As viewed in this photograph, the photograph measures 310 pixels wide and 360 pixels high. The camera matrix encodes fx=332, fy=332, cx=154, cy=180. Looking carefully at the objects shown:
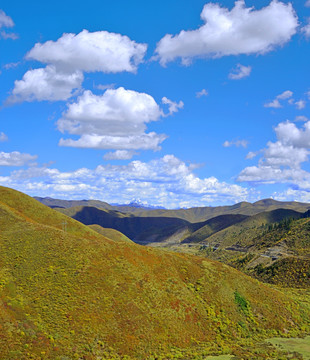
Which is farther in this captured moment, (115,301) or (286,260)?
(286,260)

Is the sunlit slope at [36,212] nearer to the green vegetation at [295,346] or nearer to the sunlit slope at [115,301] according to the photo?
the sunlit slope at [115,301]

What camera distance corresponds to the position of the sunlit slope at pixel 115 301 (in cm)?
4491

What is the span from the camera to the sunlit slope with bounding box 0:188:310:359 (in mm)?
44906

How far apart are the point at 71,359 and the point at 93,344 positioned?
4489 millimetres

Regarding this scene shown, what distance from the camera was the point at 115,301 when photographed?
54.3 metres

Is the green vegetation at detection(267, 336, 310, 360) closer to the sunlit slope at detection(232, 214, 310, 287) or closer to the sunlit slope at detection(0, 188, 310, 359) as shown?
the sunlit slope at detection(0, 188, 310, 359)

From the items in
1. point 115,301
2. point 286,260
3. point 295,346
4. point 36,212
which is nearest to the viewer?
point 115,301

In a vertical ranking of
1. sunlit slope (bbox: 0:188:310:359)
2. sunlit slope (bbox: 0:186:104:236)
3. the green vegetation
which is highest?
sunlit slope (bbox: 0:186:104:236)

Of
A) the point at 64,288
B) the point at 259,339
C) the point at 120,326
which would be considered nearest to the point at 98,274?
the point at 64,288

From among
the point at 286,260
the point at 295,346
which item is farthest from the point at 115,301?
the point at 286,260

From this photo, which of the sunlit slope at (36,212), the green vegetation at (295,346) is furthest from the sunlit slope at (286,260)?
the sunlit slope at (36,212)

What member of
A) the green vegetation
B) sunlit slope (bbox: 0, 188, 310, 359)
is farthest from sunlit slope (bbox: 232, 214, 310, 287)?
the green vegetation

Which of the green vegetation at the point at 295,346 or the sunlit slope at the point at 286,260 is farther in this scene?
the sunlit slope at the point at 286,260

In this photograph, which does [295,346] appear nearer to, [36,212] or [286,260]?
[286,260]
